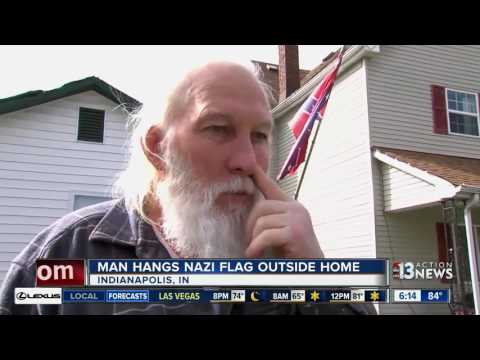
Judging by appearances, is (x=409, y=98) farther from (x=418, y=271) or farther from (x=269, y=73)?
(x=418, y=271)

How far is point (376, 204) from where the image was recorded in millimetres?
3764

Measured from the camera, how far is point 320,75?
349 cm

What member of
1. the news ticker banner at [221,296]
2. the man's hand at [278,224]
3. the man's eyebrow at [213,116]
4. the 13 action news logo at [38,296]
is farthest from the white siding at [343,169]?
the 13 action news logo at [38,296]

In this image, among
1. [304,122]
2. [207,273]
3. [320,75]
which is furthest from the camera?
[320,75]

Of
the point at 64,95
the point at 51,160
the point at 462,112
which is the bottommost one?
the point at 51,160

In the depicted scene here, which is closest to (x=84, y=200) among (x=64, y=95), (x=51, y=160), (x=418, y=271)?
(x=51, y=160)

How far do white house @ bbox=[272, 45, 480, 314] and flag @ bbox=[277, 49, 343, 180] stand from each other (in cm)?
8

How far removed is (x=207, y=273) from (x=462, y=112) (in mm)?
4178

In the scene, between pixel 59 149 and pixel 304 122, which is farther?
pixel 304 122
